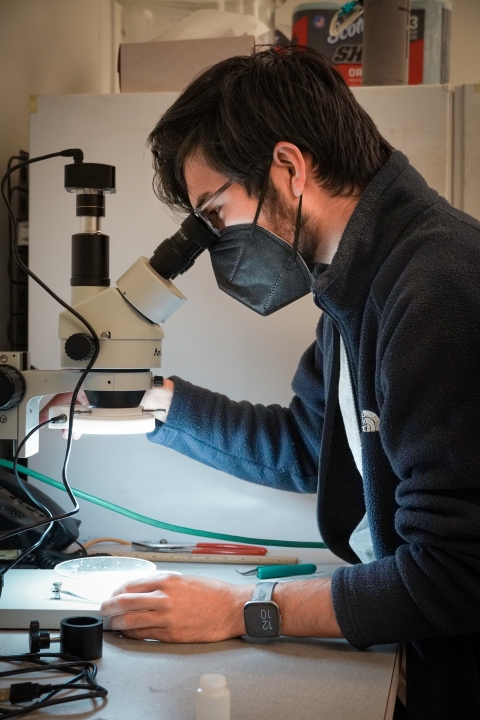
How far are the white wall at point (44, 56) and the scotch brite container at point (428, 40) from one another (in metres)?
0.89

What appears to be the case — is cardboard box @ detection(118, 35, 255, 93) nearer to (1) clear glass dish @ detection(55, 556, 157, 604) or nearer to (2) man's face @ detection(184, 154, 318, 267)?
(2) man's face @ detection(184, 154, 318, 267)

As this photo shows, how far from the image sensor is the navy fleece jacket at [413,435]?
3.16ft

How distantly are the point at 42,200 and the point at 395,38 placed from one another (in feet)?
2.78

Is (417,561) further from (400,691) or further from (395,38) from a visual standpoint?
(395,38)

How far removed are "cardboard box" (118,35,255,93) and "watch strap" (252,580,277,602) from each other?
1.10 metres

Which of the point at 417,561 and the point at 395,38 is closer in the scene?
the point at 417,561

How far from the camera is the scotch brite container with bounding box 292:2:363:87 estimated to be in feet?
6.75

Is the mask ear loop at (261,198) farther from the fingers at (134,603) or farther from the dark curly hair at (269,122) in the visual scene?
the fingers at (134,603)

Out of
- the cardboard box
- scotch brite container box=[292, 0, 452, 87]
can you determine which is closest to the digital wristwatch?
the cardboard box

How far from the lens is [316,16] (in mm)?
2113

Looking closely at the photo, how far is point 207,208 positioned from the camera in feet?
4.08

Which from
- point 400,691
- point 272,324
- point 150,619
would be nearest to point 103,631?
point 150,619

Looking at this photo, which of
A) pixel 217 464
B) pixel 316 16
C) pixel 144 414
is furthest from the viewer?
pixel 316 16

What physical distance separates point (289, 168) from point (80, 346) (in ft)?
1.35
